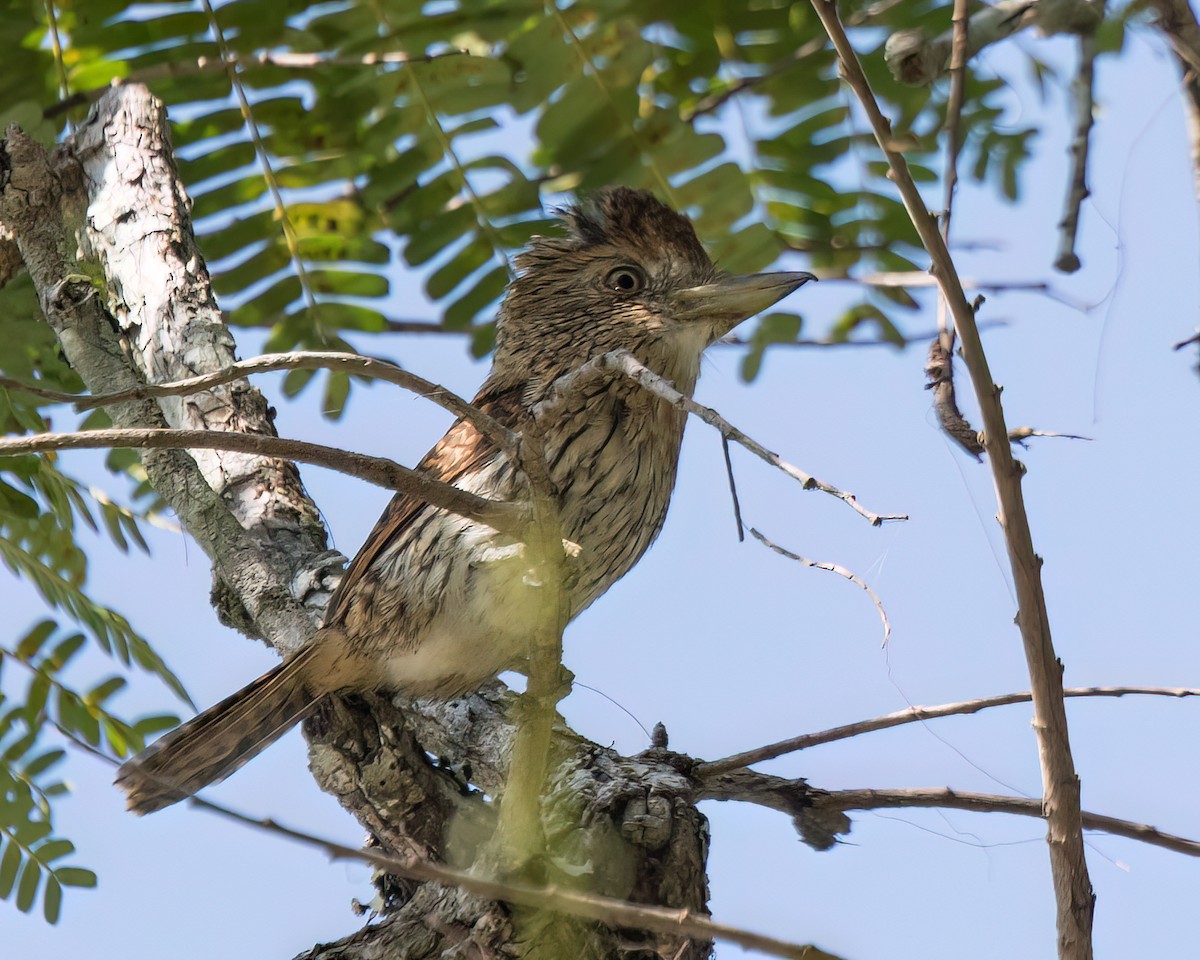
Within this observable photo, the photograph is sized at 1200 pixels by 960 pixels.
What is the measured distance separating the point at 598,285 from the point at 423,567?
3.65ft

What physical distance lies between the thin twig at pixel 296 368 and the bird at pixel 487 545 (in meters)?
0.74

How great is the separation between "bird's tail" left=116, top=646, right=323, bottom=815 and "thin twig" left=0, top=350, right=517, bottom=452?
4.08ft

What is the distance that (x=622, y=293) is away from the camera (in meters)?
3.68

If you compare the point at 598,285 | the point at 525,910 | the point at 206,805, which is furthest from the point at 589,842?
the point at 598,285

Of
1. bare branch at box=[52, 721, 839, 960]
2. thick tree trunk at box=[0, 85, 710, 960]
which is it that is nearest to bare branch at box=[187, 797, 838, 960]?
bare branch at box=[52, 721, 839, 960]

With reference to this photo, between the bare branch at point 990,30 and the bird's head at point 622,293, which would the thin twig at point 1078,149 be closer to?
the bare branch at point 990,30

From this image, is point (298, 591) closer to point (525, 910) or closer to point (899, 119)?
point (525, 910)

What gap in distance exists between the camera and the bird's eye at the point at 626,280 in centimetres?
368

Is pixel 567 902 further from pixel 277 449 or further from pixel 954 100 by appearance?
pixel 954 100

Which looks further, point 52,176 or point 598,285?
point 598,285

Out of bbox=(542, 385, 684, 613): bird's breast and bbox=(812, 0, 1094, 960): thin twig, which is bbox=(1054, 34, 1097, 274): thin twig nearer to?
bbox=(812, 0, 1094, 960): thin twig

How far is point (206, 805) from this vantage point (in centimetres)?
149

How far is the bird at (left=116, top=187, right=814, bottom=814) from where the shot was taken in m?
2.92

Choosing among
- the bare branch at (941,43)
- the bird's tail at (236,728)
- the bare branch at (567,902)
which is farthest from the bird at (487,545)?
the bare branch at (941,43)
